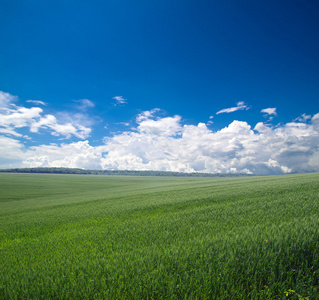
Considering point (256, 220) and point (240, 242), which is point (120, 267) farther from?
point (256, 220)

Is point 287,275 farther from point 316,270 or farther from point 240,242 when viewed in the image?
point 240,242

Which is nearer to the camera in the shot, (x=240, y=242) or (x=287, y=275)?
(x=287, y=275)

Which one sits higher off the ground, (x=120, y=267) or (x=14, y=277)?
(x=120, y=267)

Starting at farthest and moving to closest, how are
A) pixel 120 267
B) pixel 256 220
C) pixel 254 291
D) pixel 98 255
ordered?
pixel 256 220, pixel 98 255, pixel 120 267, pixel 254 291

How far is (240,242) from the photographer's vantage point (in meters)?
4.25

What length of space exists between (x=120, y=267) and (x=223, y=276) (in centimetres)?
222

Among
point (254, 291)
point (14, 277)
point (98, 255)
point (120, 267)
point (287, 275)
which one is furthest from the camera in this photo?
point (98, 255)

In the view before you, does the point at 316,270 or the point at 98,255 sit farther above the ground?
the point at 316,270

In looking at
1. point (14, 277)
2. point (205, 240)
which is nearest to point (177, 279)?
point (205, 240)

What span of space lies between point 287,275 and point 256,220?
3450 mm

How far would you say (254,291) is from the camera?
2.89m

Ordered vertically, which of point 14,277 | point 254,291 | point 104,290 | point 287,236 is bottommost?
point 14,277

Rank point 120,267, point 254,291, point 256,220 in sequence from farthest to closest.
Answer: point 256,220
point 120,267
point 254,291

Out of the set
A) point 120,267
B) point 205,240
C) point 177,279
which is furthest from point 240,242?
point 120,267
